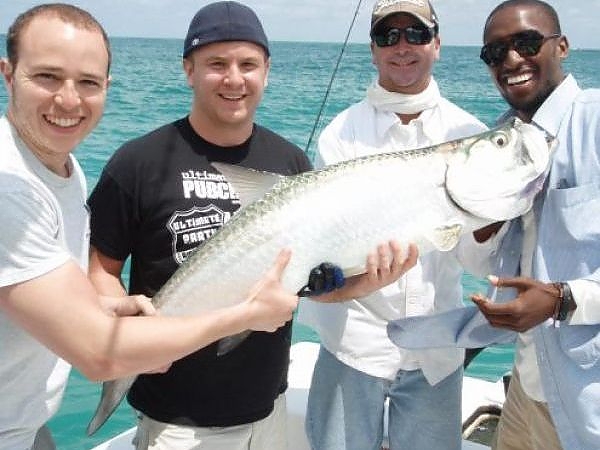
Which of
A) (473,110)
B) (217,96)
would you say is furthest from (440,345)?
(473,110)

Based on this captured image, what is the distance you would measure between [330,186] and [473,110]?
25363 millimetres

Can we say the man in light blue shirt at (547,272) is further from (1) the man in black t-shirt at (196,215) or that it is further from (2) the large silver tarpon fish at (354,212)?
(1) the man in black t-shirt at (196,215)

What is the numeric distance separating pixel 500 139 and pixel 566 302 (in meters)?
0.63

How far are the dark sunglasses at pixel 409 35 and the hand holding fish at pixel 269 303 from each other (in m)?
1.43

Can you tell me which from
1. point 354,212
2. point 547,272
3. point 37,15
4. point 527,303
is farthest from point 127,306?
point 547,272

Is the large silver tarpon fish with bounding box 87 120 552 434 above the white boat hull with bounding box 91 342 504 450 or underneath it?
above

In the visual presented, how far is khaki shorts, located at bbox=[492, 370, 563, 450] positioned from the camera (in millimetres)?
2641

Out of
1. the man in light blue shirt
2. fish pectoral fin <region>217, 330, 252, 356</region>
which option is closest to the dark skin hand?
the man in light blue shirt

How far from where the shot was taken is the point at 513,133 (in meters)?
2.49

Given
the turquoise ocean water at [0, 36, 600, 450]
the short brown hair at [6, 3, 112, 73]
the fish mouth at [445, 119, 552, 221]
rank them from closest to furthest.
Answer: the short brown hair at [6, 3, 112, 73] → the fish mouth at [445, 119, 552, 221] → the turquoise ocean water at [0, 36, 600, 450]

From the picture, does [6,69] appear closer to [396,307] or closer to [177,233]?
[177,233]

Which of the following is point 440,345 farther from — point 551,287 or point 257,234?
point 257,234

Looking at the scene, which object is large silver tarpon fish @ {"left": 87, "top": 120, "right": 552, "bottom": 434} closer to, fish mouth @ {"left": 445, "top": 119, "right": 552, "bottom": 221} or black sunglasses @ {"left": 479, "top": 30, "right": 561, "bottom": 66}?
fish mouth @ {"left": 445, "top": 119, "right": 552, "bottom": 221}

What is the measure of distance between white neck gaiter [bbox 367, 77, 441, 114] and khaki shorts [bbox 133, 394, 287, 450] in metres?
1.47
